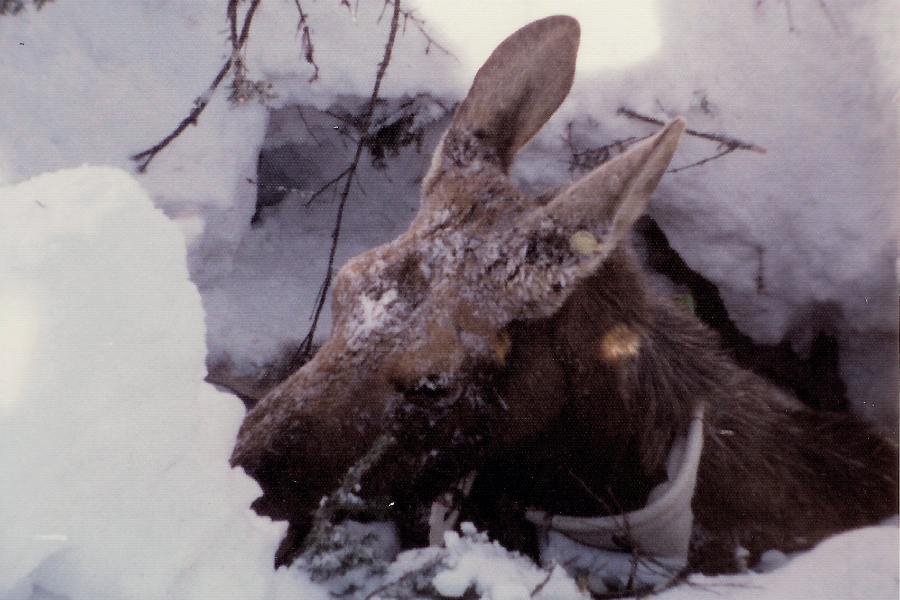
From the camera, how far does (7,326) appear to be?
1.48 m

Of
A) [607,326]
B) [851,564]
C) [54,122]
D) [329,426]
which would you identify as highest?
[54,122]

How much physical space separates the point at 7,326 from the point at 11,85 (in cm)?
150

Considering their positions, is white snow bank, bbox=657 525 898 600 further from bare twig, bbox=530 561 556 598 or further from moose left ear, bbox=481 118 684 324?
moose left ear, bbox=481 118 684 324

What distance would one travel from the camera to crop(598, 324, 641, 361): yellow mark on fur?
1.87 metres

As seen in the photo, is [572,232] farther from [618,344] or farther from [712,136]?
[712,136]

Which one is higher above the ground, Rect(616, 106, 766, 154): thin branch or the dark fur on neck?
Rect(616, 106, 766, 154): thin branch

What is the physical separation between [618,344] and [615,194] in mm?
618

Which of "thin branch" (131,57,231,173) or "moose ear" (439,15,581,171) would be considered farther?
"thin branch" (131,57,231,173)

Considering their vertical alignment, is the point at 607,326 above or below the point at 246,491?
above

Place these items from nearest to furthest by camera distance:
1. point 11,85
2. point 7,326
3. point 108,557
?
point 108,557, point 7,326, point 11,85

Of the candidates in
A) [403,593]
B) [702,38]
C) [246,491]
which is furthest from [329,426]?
[702,38]

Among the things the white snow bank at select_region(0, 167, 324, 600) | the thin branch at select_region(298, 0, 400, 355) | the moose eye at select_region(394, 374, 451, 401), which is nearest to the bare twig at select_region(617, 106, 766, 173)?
the thin branch at select_region(298, 0, 400, 355)

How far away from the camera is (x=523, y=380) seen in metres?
1.84

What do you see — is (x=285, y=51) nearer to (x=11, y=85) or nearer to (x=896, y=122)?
(x=11, y=85)
